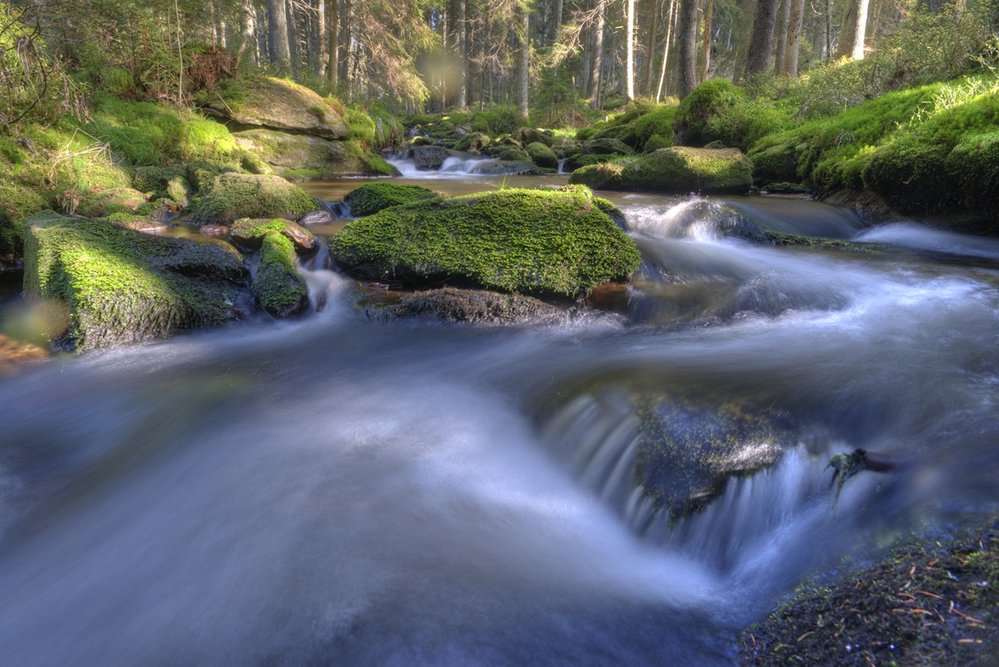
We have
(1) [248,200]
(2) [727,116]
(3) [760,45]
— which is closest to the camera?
(1) [248,200]

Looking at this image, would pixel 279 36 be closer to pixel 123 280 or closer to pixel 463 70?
pixel 123 280

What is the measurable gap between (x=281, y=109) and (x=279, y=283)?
971 cm

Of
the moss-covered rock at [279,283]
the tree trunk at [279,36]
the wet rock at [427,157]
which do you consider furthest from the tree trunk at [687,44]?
the moss-covered rock at [279,283]

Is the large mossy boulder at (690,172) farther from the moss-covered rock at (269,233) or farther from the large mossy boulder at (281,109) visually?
the large mossy boulder at (281,109)

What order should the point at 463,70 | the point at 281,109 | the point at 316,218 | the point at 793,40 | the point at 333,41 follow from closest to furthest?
the point at 316,218 < the point at 281,109 < the point at 333,41 < the point at 793,40 < the point at 463,70

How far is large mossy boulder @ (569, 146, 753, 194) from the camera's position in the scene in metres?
10.2

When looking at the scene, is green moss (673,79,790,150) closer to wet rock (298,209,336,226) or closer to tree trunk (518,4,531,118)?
wet rock (298,209,336,226)

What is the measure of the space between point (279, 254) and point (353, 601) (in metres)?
4.43

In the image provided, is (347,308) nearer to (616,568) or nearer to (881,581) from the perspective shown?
(616,568)

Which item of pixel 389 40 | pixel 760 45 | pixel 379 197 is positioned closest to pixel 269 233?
pixel 379 197

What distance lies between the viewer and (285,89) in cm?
1393

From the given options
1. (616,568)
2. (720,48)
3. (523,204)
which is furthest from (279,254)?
(720,48)

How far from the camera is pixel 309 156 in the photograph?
13.7m

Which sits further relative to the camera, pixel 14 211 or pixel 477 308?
pixel 14 211
